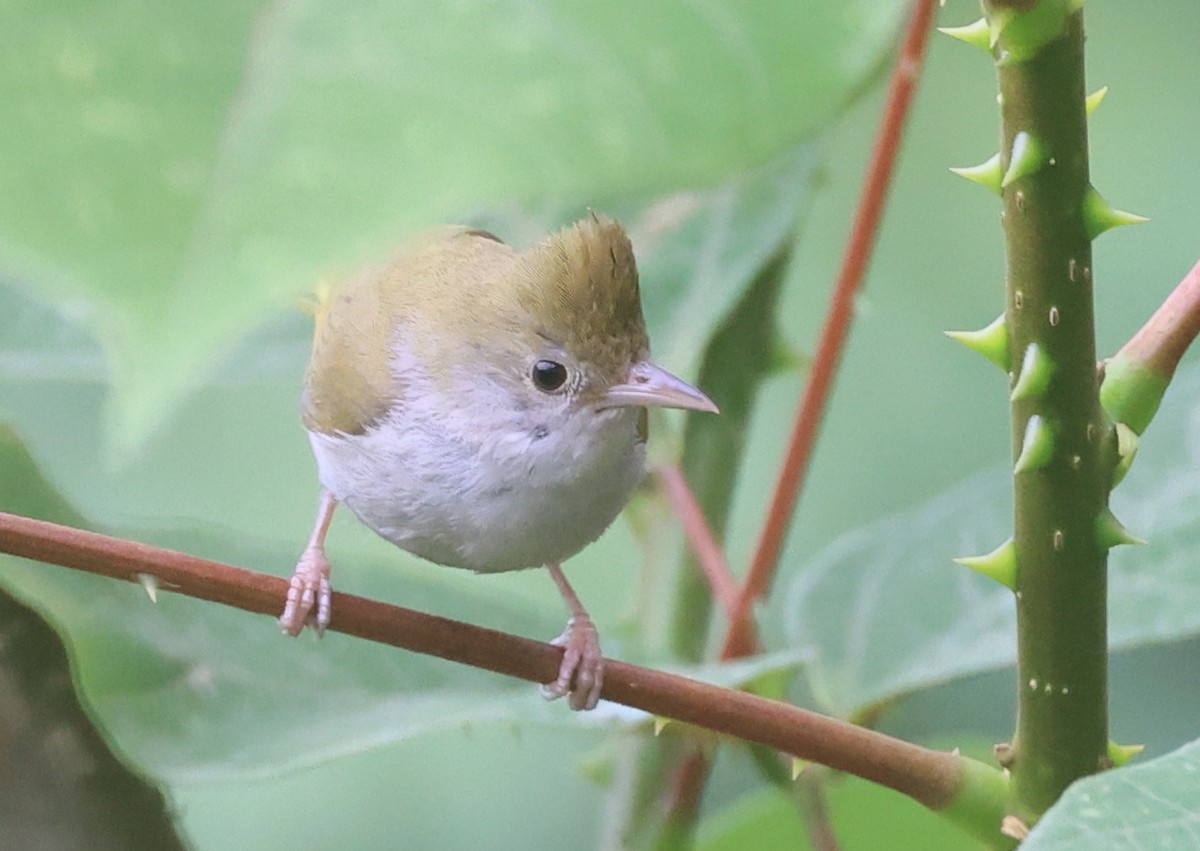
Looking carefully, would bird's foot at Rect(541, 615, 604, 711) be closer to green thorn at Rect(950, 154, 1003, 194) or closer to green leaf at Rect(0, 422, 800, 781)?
green leaf at Rect(0, 422, 800, 781)

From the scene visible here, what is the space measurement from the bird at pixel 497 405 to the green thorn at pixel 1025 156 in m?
0.53

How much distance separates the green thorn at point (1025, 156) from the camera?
0.60m

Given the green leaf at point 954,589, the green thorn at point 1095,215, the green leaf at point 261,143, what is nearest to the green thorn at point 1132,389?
the green thorn at point 1095,215

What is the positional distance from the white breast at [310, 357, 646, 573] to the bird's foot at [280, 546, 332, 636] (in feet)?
0.23

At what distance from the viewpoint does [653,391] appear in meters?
1.20

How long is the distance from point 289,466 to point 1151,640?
1607mm

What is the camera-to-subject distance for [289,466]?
2387mm

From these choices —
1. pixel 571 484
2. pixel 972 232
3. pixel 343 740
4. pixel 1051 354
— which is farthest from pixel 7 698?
pixel 972 232

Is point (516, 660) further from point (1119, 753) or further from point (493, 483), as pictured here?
point (493, 483)

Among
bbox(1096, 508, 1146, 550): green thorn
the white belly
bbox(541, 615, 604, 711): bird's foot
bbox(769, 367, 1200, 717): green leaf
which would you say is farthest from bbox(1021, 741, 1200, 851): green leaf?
the white belly

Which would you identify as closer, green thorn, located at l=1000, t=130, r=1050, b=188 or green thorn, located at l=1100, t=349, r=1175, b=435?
green thorn, located at l=1000, t=130, r=1050, b=188

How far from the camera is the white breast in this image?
122cm

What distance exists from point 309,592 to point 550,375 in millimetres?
324

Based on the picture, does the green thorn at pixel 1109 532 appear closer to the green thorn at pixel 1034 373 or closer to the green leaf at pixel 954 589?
the green thorn at pixel 1034 373
